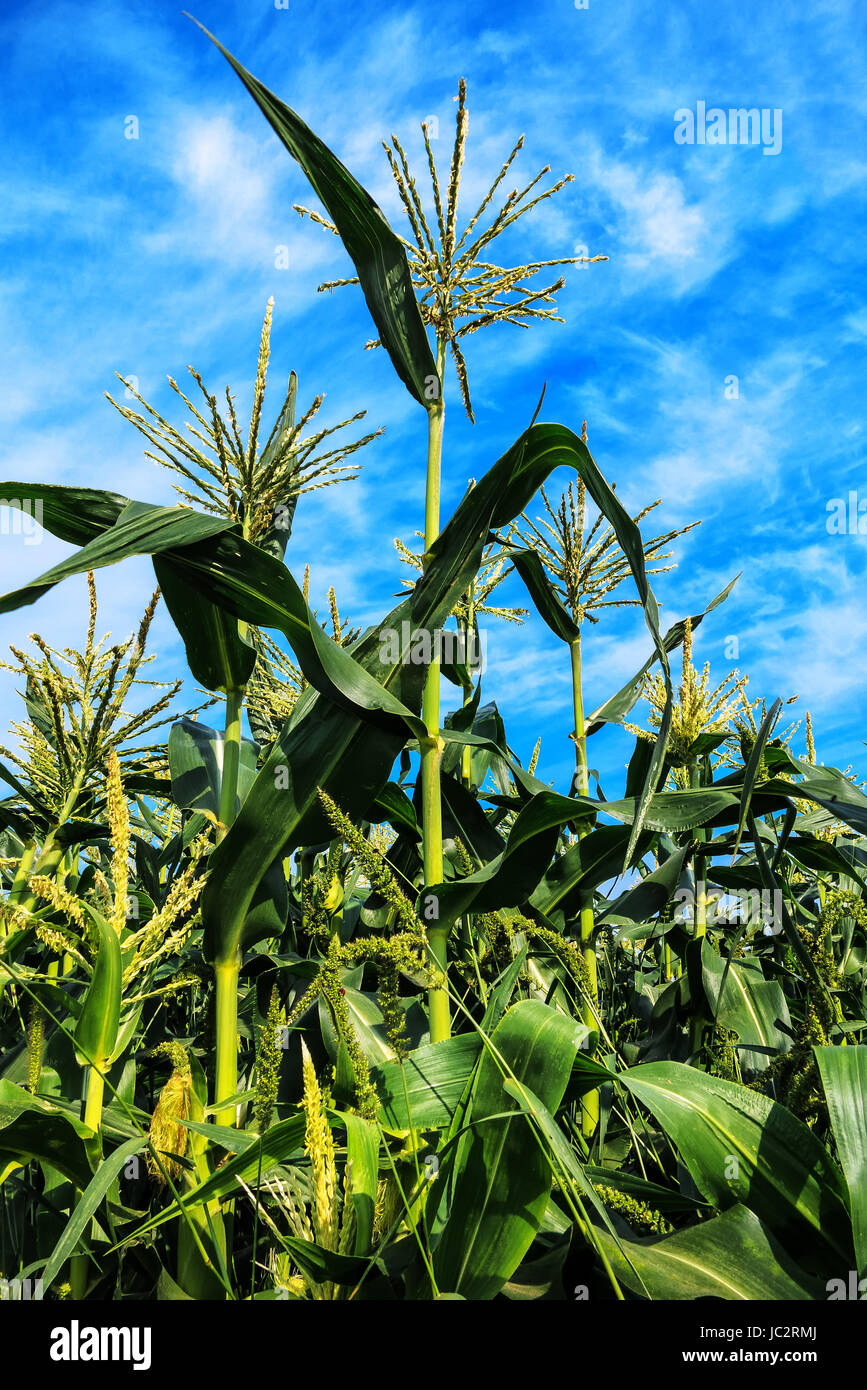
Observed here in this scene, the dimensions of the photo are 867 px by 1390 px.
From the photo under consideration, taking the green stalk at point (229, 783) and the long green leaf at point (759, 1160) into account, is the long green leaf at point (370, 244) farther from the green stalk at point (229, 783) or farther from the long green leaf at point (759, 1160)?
the long green leaf at point (759, 1160)

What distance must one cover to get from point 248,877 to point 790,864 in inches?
115

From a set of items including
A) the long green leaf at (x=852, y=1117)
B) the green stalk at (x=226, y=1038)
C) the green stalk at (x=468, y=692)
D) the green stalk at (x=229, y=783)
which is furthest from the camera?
the green stalk at (x=468, y=692)

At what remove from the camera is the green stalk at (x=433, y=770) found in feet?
6.57

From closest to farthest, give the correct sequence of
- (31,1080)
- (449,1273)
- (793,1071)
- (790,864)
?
(449,1273)
(31,1080)
(793,1071)
(790,864)

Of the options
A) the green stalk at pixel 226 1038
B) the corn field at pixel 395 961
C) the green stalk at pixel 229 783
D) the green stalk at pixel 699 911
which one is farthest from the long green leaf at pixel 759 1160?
the green stalk at pixel 699 911

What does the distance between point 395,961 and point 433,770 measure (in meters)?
0.89

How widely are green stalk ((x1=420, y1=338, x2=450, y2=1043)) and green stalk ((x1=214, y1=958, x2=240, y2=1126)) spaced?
47 cm

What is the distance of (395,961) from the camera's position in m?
1.39

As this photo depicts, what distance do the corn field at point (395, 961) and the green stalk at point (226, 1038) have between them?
10 mm

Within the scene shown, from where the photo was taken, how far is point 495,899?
2.23 m

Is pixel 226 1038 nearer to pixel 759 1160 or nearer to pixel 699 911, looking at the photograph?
pixel 759 1160

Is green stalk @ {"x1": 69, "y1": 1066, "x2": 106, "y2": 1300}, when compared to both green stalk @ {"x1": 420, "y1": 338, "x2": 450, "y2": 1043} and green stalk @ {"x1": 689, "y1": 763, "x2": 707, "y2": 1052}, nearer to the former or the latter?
green stalk @ {"x1": 420, "y1": 338, "x2": 450, "y2": 1043}

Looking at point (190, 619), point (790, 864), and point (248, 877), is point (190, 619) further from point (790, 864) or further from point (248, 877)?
point (790, 864)
